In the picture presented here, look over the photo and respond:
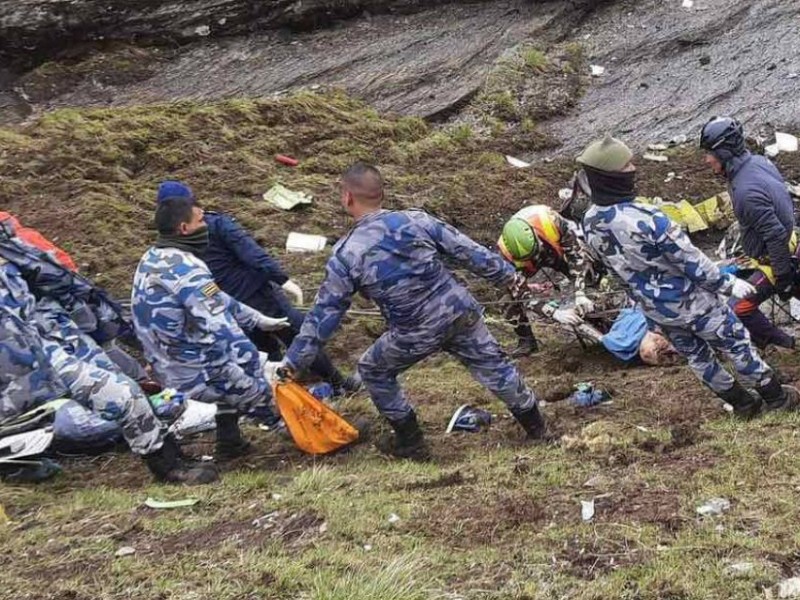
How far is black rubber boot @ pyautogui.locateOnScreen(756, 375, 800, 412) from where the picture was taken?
17.6 ft

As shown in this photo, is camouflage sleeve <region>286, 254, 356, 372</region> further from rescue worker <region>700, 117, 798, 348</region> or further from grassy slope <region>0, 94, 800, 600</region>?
rescue worker <region>700, 117, 798, 348</region>

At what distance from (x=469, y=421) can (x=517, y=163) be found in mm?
6710

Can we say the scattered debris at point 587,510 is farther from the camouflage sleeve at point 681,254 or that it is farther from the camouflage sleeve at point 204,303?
the camouflage sleeve at point 204,303

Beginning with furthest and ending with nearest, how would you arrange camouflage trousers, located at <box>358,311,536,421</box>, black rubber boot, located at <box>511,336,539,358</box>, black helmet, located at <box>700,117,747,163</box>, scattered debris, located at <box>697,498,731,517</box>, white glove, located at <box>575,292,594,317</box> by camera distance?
black rubber boot, located at <box>511,336,539,358</box>, white glove, located at <box>575,292,594,317</box>, black helmet, located at <box>700,117,747,163</box>, camouflage trousers, located at <box>358,311,536,421</box>, scattered debris, located at <box>697,498,731,517</box>

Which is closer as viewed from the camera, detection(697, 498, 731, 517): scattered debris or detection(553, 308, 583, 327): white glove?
detection(697, 498, 731, 517): scattered debris

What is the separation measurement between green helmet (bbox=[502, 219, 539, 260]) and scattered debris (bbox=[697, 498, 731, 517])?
374 centimetres

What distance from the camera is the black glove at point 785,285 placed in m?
6.18

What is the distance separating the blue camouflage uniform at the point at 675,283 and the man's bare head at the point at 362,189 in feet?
4.04

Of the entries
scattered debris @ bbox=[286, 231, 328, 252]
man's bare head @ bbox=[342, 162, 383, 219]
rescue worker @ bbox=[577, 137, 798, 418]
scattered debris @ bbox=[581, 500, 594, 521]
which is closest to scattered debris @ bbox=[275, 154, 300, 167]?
scattered debris @ bbox=[286, 231, 328, 252]

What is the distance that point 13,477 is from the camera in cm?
551

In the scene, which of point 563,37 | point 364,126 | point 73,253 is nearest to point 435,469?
point 73,253

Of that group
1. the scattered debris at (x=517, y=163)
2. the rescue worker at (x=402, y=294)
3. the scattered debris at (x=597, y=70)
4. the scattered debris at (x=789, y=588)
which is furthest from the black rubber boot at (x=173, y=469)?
the scattered debris at (x=597, y=70)

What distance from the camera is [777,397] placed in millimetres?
5371

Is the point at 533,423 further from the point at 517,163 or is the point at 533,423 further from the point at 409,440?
the point at 517,163
